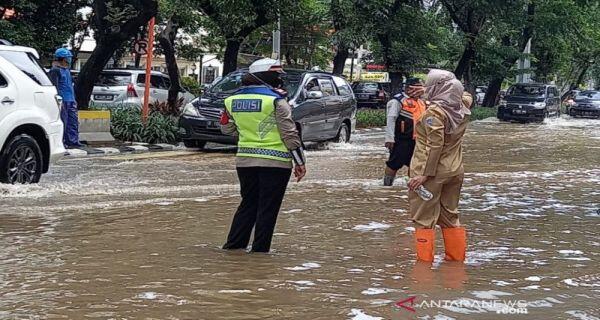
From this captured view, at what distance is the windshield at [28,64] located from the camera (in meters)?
9.47

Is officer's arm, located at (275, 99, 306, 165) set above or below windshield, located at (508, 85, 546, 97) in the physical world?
below

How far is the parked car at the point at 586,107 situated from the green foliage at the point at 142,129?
28874mm

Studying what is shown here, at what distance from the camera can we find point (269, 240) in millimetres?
6297

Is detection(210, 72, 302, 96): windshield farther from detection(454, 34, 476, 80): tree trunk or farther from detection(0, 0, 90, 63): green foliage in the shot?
detection(454, 34, 476, 80): tree trunk

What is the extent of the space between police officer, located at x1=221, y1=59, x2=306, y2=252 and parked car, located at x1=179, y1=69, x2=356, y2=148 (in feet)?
27.1

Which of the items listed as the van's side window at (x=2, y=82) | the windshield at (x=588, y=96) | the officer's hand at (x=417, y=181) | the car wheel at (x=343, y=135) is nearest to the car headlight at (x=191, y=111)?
the car wheel at (x=343, y=135)

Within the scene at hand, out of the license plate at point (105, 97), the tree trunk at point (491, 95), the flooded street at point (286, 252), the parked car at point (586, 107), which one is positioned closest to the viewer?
the flooded street at point (286, 252)

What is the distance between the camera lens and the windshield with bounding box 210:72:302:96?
15705mm

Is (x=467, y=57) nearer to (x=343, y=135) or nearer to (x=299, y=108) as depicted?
(x=343, y=135)

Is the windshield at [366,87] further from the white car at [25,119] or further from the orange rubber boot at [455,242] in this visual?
the orange rubber boot at [455,242]

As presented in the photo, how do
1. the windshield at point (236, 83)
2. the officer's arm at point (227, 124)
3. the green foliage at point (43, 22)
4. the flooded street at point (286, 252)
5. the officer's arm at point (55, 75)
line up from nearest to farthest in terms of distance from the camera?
the flooded street at point (286, 252)
the officer's arm at point (227, 124)
the officer's arm at point (55, 75)
the windshield at point (236, 83)
the green foliage at point (43, 22)

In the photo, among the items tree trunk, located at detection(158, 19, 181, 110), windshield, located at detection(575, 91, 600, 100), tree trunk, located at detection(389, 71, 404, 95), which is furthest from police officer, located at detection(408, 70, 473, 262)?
windshield, located at detection(575, 91, 600, 100)

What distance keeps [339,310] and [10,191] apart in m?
5.44

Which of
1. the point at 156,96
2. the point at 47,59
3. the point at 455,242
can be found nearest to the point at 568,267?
the point at 455,242
